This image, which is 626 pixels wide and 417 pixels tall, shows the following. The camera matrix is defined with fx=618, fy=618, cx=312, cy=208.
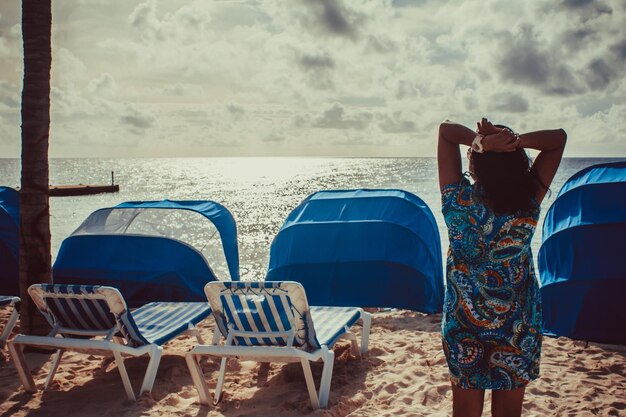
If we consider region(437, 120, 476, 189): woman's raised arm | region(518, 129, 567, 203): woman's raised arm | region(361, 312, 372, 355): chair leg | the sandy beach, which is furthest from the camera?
region(361, 312, 372, 355): chair leg

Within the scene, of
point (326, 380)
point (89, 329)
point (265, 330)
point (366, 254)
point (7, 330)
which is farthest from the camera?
point (366, 254)

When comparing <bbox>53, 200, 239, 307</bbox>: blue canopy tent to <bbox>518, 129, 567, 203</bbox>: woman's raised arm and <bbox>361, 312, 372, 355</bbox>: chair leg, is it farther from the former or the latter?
<bbox>518, 129, 567, 203</bbox>: woman's raised arm

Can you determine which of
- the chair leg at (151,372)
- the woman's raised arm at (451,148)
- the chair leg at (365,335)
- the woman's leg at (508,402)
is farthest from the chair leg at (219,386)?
the woman's raised arm at (451,148)

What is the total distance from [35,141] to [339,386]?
4.06 m

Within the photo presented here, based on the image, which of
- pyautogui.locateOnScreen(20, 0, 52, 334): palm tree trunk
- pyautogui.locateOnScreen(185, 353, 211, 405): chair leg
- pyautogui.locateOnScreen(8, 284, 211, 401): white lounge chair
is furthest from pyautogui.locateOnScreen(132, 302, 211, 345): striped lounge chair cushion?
pyautogui.locateOnScreen(20, 0, 52, 334): palm tree trunk

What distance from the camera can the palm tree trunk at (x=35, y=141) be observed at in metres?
6.52

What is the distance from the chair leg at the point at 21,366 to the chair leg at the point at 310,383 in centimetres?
250

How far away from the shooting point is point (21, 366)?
5.41 metres

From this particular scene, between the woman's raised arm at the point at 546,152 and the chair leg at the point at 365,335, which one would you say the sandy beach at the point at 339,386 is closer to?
the chair leg at the point at 365,335

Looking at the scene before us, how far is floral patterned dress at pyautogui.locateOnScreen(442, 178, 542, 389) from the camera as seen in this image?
2867 mm

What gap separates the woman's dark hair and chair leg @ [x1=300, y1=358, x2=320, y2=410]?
2.61 m

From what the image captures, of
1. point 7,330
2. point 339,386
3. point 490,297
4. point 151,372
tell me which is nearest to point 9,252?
point 7,330

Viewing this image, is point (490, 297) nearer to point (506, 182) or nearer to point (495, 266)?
point (495, 266)

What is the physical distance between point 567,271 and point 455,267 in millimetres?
4787
